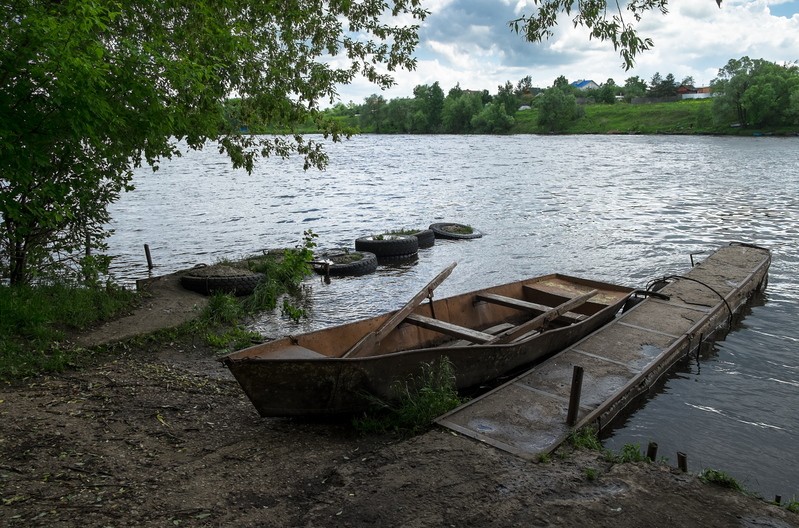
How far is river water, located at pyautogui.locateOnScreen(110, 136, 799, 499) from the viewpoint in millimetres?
7887

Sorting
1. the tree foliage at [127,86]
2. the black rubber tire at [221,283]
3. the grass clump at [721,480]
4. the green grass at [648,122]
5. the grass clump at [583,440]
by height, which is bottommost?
the grass clump at [721,480]

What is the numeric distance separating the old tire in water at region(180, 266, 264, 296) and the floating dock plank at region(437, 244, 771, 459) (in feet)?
21.1

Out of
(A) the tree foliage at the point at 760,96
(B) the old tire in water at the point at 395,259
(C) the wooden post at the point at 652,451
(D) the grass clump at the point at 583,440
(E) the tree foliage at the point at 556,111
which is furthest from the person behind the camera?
(E) the tree foliage at the point at 556,111

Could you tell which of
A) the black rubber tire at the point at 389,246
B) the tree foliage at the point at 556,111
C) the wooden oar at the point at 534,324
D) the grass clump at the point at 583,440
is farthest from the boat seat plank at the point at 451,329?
the tree foliage at the point at 556,111

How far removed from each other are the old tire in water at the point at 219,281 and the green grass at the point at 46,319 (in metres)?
1.65

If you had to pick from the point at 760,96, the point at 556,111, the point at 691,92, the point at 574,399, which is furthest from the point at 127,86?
the point at 691,92

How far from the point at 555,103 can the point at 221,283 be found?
106786 millimetres

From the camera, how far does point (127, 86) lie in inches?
283

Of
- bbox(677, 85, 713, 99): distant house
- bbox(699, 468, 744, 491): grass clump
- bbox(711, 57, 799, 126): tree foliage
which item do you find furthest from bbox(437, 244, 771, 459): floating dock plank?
bbox(677, 85, 713, 99): distant house

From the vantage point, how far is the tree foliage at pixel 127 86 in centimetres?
659

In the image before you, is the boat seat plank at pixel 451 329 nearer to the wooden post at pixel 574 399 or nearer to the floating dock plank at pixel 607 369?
the floating dock plank at pixel 607 369

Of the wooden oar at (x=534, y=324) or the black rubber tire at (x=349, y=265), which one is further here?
the black rubber tire at (x=349, y=265)

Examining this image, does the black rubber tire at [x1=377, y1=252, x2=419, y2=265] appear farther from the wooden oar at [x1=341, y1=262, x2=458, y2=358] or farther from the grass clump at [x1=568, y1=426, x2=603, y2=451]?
the grass clump at [x1=568, y1=426, x2=603, y2=451]

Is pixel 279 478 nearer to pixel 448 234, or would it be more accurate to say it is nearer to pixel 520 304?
pixel 520 304
